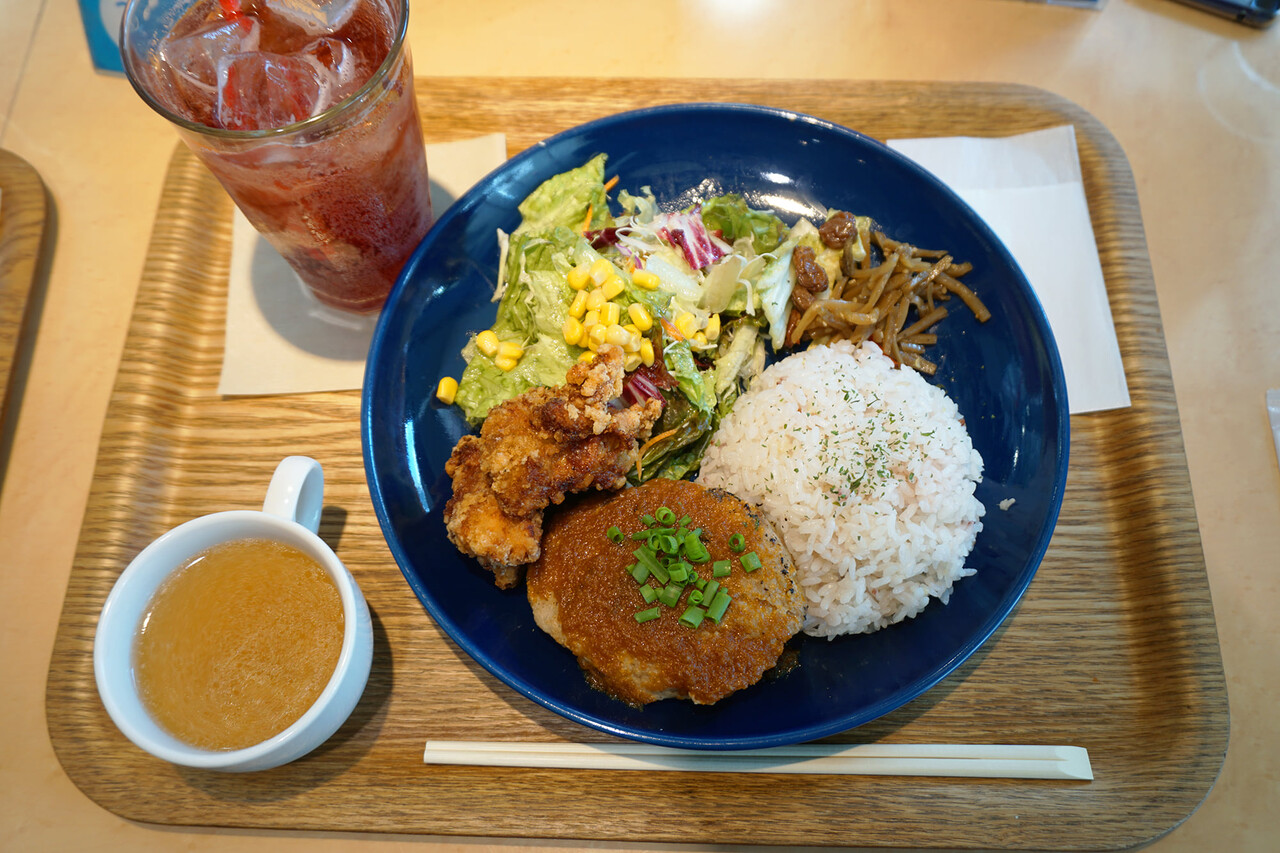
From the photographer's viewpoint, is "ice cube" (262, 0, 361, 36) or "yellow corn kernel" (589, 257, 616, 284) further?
"yellow corn kernel" (589, 257, 616, 284)

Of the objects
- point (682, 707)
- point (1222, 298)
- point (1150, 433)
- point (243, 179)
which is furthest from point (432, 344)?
point (1222, 298)

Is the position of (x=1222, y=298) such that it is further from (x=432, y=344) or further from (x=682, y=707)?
(x=432, y=344)

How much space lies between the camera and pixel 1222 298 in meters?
2.81

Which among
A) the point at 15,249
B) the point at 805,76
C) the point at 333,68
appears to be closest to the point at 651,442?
the point at 333,68

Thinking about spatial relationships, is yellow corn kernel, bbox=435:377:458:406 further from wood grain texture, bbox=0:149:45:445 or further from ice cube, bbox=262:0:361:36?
wood grain texture, bbox=0:149:45:445

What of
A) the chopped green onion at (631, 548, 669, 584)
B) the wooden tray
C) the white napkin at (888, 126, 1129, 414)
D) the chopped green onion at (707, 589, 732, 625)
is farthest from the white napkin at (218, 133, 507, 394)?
the white napkin at (888, 126, 1129, 414)

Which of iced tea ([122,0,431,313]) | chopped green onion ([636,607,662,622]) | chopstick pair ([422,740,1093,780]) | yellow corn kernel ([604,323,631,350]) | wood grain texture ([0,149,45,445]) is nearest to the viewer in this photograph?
iced tea ([122,0,431,313])

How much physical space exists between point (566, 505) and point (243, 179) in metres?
1.27

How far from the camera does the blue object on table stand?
328 cm

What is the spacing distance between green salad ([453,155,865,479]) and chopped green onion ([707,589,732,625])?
59 cm

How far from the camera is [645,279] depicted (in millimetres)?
2449

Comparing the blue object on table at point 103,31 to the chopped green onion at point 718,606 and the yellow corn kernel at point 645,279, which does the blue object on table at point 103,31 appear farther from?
the chopped green onion at point 718,606

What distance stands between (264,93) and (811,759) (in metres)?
2.36

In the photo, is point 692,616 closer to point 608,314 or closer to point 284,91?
point 608,314
